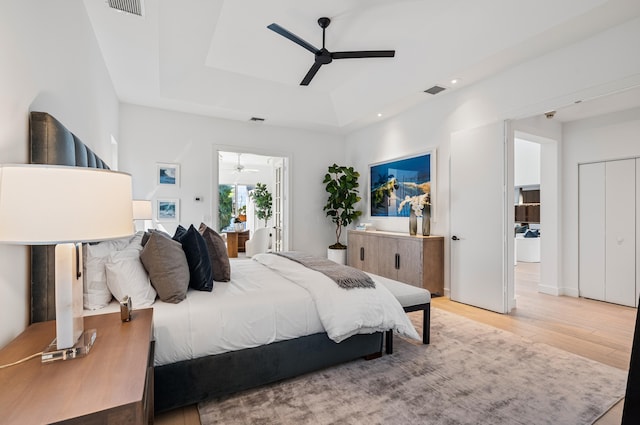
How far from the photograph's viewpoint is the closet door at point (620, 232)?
3.96m

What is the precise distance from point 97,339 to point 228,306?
2.54 feet

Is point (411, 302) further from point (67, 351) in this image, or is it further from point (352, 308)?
point (67, 351)

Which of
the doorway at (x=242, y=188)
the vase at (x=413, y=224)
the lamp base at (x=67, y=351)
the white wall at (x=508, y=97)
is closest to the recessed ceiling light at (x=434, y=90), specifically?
the white wall at (x=508, y=97)

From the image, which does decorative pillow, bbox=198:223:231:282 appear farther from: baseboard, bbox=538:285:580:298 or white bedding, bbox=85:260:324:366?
baseboard, bbox=538:285:580:298

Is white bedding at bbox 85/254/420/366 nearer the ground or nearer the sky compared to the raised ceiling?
nearer the ground

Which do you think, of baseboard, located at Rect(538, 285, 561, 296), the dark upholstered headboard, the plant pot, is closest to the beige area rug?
the dark upholstered headboard

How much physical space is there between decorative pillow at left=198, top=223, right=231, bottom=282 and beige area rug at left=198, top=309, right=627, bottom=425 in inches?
34.6

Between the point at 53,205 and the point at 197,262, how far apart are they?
53.3 inches

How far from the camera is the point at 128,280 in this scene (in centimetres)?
187

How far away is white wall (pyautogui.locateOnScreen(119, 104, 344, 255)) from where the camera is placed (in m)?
4.86

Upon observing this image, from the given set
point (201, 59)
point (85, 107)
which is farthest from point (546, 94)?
point (85, 107)

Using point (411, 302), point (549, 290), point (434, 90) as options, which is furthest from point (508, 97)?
point (549, 290)

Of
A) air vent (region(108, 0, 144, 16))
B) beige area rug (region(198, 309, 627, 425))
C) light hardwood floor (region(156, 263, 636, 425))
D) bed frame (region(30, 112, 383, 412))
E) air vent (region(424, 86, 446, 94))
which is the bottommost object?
light hardwood floor (region(156, 263, 636, 425))

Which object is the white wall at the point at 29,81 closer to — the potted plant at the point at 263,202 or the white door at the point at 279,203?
the white door at the point at 279,203
